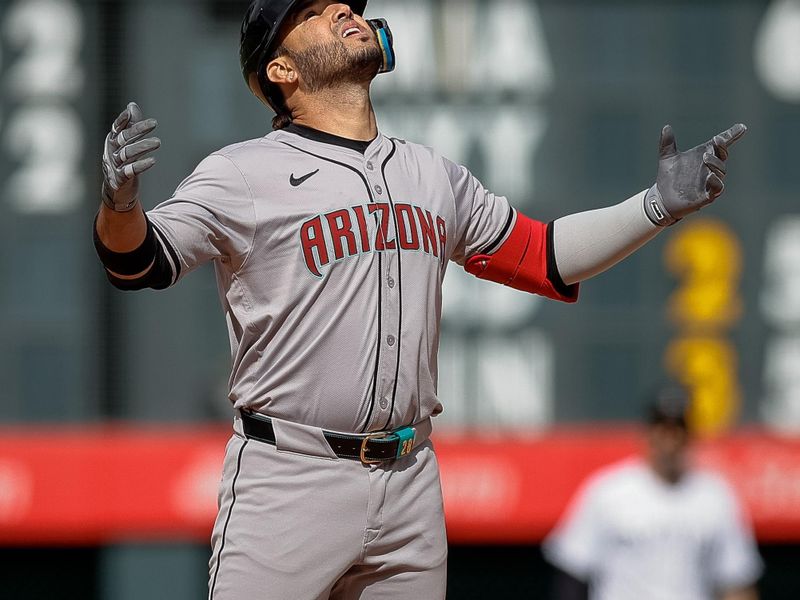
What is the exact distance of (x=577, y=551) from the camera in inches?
178

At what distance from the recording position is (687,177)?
234 cm

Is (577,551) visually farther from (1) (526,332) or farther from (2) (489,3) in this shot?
(2) (489,3)

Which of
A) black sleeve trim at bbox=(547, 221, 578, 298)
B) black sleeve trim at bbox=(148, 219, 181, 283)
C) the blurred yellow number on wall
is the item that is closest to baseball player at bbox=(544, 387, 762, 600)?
the blurred yellow number on wall

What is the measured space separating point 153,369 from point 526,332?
1.63 m

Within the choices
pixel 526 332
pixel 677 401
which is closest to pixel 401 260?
pixel 677 401

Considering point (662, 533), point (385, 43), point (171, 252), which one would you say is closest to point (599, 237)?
point (385, 43)

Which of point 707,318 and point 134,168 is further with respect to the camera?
point 707,318

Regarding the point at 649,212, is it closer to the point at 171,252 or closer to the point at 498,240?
the point at 498,240

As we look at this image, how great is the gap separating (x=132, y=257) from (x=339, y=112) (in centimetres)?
48

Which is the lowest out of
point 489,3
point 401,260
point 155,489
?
point 155,489

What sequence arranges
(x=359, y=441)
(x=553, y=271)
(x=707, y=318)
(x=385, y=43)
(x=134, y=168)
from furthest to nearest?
1. (x=707, y=318)
2. (x=553, y=271)
3. (x=385, y=43)
4. (x=359, y=441)
5. (x=134, y=168)

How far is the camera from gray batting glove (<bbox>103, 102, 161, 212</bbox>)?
6.63 feet

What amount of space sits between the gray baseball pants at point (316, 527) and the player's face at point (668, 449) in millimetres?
2278

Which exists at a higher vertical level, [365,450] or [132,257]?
[132,257]
